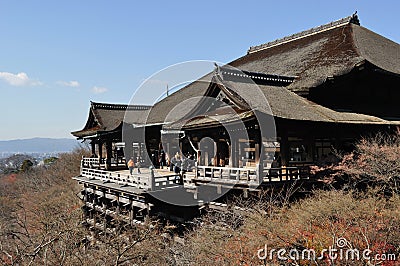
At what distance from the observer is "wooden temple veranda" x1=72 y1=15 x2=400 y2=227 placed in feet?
44.1

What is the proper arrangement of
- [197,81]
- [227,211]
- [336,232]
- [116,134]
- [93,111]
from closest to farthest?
[336,232], [227,211], [116,134], [93,111], [197,81]

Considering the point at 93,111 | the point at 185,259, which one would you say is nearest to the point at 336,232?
the point at 185,259

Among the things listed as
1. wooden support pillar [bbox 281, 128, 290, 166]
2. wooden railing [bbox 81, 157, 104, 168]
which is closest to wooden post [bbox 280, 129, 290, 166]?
wooden support pillar [bbox 281, 128, 290, 166]

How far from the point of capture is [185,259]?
460 inches

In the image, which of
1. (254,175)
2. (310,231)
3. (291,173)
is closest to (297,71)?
(291,173)

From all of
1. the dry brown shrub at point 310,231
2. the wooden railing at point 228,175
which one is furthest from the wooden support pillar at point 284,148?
the dry brown shrub at point 310,231

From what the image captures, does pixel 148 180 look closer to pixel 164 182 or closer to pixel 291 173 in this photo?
pixel 164 182

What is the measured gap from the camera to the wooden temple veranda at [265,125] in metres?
13.5

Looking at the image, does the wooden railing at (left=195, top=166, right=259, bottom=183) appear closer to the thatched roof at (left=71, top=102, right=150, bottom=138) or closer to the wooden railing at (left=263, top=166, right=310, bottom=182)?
the wooden railing at (left=263, top=166, right=310, bottom=182)

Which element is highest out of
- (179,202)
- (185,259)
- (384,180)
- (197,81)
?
(197,81)

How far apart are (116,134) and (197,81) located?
847 cm

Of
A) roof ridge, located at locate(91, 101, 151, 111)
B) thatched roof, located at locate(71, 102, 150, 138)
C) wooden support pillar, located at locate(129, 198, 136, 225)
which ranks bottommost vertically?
wooden support pillar, located at locate(129, 198, 136, 225)

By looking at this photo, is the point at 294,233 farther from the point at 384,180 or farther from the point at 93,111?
the point at 93,111

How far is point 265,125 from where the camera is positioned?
505 inches
